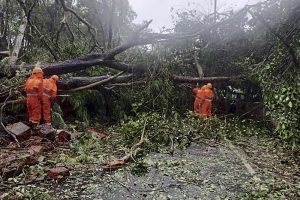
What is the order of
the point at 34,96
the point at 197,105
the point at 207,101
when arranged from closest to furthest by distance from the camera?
the point at 34,96 → the point at 207,101 → the point at 197,105

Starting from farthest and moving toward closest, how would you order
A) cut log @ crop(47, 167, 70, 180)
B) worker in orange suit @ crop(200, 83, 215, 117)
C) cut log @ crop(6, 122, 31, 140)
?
worker in orange suit @ crop(200, 83, 215, 117) → cut log @ crop(6, 122, 31, 140) → cut log @ crop(47, 167, 70, 180)

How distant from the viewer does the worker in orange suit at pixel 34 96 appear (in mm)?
7211

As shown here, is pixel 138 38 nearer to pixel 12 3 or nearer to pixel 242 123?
pixel 242 123

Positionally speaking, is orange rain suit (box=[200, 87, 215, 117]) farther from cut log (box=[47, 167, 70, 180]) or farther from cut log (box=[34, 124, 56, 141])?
cut log (box=[47, 167, 70, 180])

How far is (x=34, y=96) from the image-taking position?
7.27 m

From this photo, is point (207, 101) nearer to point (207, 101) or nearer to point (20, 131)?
point (207, 101)

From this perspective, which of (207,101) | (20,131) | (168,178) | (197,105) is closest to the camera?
(168,178)

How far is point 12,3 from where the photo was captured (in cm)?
1675

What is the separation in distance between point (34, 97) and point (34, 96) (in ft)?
0.07

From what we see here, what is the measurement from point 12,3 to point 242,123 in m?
11.7

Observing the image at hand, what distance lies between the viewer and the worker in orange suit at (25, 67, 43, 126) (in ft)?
23.7

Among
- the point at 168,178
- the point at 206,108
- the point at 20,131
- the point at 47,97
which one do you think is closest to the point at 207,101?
the point at 206,108

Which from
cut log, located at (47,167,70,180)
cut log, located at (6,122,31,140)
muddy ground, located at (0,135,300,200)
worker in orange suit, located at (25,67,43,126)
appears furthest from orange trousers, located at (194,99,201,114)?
Result: cut log, located at (47,167,70,180)

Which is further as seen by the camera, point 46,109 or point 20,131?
point 46,109
